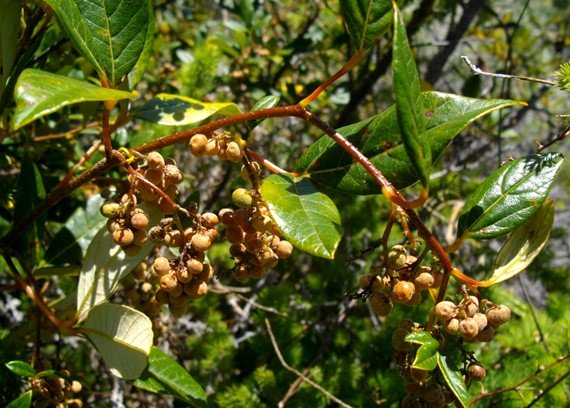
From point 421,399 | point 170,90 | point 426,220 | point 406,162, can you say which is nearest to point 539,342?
point 426,220

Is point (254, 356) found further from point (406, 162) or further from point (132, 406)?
point (406, 162)

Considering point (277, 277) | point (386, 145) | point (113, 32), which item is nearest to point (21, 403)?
Result: point (113, 32)

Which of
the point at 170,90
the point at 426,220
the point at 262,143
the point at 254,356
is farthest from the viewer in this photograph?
the point at 262,143

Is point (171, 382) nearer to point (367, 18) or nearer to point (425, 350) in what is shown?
point (425, 350)

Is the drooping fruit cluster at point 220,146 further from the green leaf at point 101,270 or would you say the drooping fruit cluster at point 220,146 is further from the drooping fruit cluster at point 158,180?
the green leaf at point 101,270

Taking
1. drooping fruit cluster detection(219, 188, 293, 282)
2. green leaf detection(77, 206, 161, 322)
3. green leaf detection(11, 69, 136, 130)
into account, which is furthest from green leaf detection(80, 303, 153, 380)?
green leaf detection(11, 69, 136, 130)
